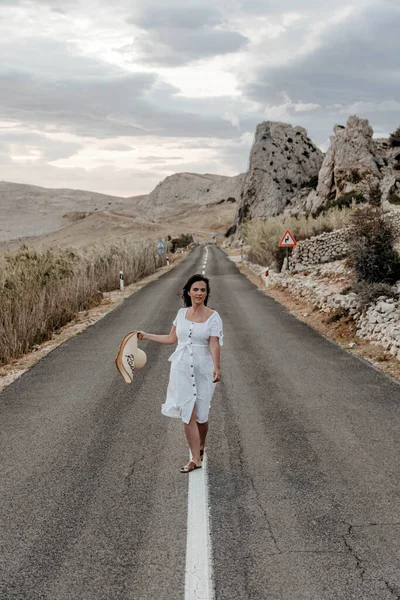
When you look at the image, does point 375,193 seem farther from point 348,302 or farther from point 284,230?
point 348,302

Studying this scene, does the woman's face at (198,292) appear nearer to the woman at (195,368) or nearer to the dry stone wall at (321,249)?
the woman at (195,368)

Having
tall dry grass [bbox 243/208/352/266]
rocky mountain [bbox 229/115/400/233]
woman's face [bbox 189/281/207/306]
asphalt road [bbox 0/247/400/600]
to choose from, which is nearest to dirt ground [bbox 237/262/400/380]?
asphalt road [bbox 0/247/400/600]

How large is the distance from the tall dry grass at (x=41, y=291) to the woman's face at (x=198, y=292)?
21.3 ft

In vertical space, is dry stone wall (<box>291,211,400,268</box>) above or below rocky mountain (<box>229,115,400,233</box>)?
below

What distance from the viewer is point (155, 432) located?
20.5 feet

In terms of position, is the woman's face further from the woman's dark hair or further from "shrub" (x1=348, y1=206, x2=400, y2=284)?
"shrub" (x1=348, y1=206, x2=400, y2=284)

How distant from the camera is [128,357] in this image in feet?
17.9

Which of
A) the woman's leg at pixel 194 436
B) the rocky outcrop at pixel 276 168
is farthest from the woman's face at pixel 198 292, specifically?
the rocky outcrop at pixel 276 168

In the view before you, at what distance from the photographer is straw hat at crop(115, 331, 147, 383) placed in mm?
5281

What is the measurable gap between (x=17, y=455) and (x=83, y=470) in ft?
3.02

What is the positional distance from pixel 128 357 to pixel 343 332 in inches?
319

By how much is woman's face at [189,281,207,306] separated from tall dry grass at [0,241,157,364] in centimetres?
650

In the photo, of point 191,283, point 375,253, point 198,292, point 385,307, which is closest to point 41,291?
point 385,307

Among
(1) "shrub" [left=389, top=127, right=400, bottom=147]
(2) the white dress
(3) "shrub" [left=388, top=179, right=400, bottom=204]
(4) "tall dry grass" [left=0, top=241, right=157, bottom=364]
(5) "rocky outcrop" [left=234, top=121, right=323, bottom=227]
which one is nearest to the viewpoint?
(2) the white dress
